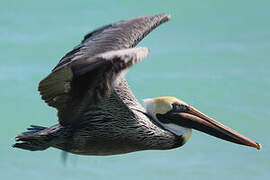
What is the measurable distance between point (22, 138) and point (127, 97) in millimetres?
1901

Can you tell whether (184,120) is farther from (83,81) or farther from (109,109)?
(83,81)

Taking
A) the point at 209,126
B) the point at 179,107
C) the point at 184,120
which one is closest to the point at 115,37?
the point at 179,107

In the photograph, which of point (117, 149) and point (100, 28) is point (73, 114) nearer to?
point (117, 149)

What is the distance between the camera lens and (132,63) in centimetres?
985

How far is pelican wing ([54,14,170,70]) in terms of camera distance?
498 inches

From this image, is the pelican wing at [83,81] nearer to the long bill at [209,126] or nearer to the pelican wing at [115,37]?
the pelican wing at [115,37]

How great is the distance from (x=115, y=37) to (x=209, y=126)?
89.9 inches

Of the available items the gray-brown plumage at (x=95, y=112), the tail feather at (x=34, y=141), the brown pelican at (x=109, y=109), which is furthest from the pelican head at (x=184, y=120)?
the tail feather at (x=34, y=141)

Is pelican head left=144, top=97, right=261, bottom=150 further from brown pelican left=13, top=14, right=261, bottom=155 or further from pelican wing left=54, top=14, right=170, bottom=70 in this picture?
pelican wing left=54, top=14, right=170, bottom=70

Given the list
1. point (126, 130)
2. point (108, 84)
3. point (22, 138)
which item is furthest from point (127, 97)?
point (108, 84)

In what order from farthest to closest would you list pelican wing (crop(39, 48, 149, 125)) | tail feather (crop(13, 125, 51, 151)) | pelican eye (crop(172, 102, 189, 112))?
pelican eye (crop(172, 102, 189, 112)) < tail feather (crop(13, 125, 51, 151)) < pelican wing (crop(39, 48, 149, 125))

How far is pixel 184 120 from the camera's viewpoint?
1369 centimetres

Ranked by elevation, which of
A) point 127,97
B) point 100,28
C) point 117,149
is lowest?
point 117,149

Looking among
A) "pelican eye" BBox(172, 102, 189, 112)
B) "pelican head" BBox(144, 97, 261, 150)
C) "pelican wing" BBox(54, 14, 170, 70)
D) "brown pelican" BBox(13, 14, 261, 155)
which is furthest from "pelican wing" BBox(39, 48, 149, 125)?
"pelican eye" BBox(172, 102, 189, 112)
